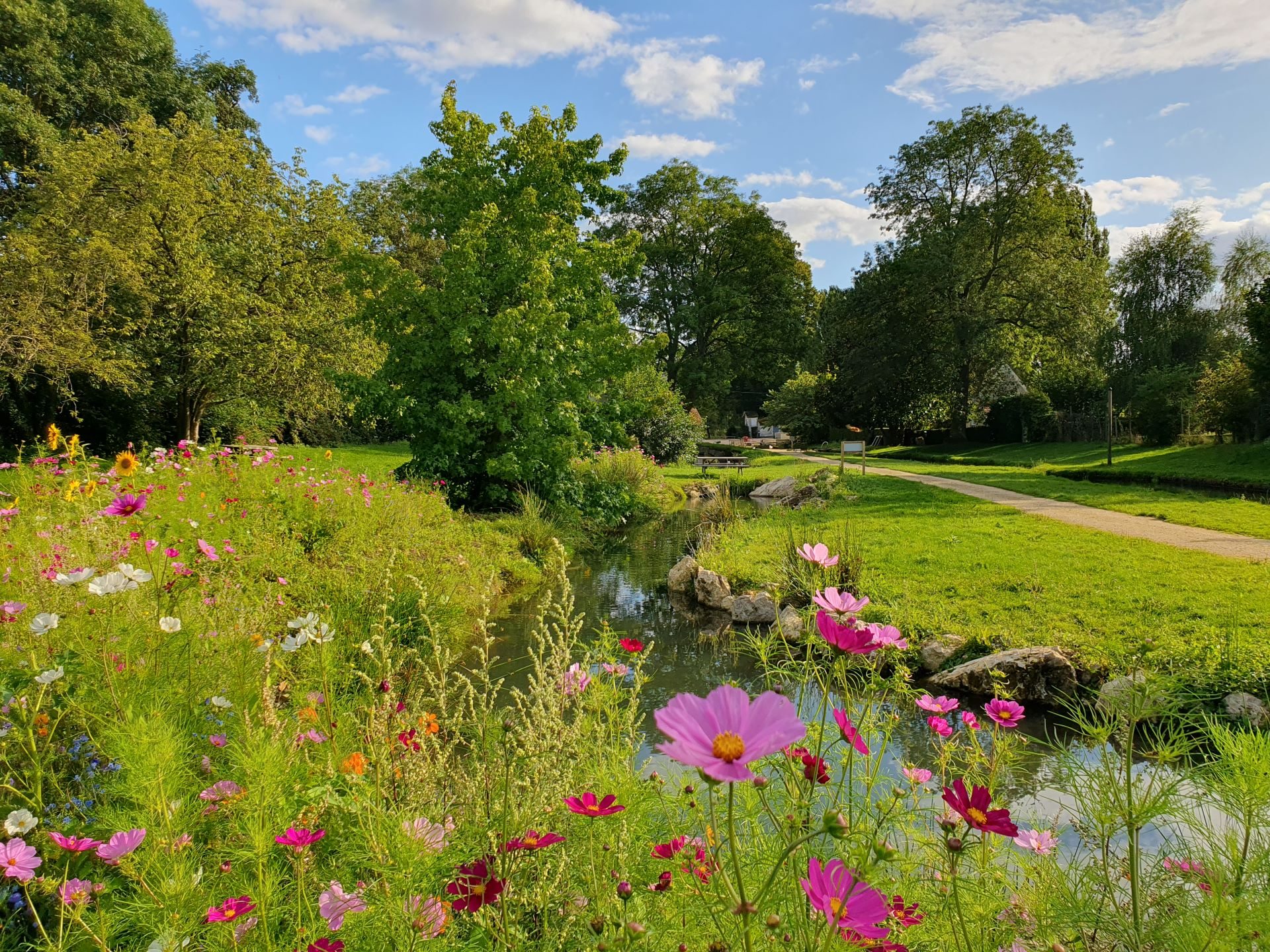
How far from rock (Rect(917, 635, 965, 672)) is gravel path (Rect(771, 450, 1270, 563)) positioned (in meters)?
3.98

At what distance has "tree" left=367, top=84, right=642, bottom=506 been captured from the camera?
35.2 feet

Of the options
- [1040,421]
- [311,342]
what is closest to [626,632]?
[311,342]

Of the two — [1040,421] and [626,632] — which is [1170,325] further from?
[626,632]

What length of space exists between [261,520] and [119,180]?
10.8 metres

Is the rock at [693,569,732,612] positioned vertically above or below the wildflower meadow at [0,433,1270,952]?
below

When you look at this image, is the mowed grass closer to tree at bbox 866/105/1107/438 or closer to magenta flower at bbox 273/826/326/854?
magenta flower at bbox 273/826/326/854

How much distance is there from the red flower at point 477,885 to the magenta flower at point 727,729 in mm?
551

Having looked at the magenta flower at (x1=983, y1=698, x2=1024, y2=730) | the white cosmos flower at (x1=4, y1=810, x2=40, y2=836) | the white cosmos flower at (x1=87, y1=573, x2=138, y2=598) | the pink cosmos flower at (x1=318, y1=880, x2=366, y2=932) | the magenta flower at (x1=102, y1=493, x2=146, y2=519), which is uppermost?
the magenta flower at (x1=102, y1=493, x2=146, y2=519)

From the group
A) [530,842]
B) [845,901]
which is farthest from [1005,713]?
[530,842]

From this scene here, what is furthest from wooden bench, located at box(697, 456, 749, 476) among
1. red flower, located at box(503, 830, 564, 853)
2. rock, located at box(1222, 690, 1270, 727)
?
red flower, located at box(503, 830, 564, 853)

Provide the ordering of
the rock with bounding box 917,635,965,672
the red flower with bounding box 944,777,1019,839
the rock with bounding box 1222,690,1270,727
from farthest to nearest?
the rock with bounding box 917,635,965,672 → the rock with bounding box 1222,690,1270,727 → the red flower with bounding box 944,777,1019,839

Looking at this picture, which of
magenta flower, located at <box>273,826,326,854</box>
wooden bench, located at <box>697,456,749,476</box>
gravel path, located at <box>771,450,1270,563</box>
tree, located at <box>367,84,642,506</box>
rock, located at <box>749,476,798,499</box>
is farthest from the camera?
wooden bench, located at <box>697,456,749,476</box>

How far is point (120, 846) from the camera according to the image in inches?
48.9

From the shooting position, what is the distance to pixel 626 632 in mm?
6816
